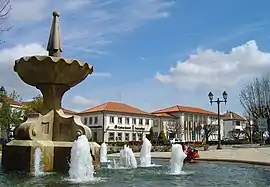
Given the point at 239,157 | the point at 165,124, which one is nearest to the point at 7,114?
the point at 239,157

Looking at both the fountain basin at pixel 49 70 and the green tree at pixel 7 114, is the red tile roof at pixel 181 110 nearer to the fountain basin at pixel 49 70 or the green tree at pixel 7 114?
the green tree at pixel 7 114

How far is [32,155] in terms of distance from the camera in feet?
42.5

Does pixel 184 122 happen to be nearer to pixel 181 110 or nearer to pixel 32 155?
pixel 181 110

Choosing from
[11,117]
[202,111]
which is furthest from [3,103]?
[202,111]

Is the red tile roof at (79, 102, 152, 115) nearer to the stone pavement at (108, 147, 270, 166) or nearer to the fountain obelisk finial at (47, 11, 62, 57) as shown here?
the stone pavement at (108, 147, 270, 166)

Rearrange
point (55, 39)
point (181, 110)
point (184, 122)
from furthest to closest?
point (181, 110), point (184, 122), point (55, 39)

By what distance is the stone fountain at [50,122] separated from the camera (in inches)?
523

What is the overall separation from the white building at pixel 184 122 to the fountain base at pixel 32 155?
7949 cm

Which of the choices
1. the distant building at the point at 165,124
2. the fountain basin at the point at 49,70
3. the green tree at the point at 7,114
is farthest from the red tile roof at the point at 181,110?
the fountain basin at the point at 49,70

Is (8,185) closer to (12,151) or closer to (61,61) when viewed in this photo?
(12,151)

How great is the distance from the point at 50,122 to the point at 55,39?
3.16m

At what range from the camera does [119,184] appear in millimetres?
10148

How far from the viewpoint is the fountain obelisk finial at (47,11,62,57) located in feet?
49.8

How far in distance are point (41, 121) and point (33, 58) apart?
2.22m
